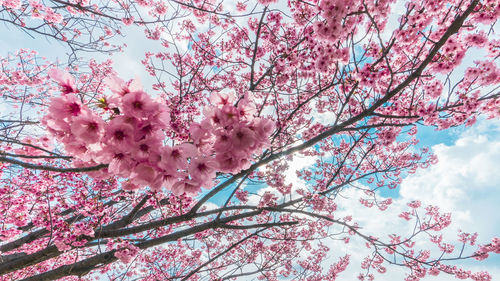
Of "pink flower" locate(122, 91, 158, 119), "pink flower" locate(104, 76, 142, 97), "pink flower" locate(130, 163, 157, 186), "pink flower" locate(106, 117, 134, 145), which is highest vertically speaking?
"pink flower" locate(104, 76, 142, 97)

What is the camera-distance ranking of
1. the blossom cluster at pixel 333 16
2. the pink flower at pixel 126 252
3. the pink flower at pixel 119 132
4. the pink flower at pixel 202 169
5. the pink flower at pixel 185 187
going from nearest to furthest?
the pink flower at pixel 119 132 → the pink flower at pixel 202 169 → the pink flower at pixel 185 187 → the blossom cluster at pixel 333 16 → the pink flower at pixel 126 252

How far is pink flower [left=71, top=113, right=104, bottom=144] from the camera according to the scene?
4.01 feet

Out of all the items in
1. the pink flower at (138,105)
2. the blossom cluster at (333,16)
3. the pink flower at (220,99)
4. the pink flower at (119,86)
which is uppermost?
the blossom cluster at (333,16)

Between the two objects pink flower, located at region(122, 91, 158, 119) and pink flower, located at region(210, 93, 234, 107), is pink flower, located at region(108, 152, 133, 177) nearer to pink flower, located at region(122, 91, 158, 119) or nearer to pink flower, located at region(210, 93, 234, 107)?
pink flower, located at region(122, 91, 158, 119)

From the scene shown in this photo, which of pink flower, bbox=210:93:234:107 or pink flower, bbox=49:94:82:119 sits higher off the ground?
pink flower, bbox=210:93:234:107

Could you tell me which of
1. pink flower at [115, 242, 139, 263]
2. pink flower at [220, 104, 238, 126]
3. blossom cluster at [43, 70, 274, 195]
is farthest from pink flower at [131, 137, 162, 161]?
pink flower at [115, 242, 139, 263]

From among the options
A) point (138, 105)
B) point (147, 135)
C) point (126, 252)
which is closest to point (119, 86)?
point (138, 105)

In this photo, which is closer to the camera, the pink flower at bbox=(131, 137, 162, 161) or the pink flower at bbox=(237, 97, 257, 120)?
the pink flower at bbox=(131, 137, 162, 161)

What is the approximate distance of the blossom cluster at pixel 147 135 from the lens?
4.05 feet

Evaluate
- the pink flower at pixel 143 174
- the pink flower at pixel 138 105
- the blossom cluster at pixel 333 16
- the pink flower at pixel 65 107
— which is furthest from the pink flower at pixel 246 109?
the blossom cluster at pixel 333 16

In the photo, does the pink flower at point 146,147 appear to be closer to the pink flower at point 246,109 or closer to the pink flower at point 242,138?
the pink flower at point 242,138

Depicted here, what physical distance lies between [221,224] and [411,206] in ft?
30.0

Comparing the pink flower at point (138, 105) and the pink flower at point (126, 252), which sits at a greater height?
the pink flower at point (126, 252)

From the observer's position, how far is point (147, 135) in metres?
1.27
